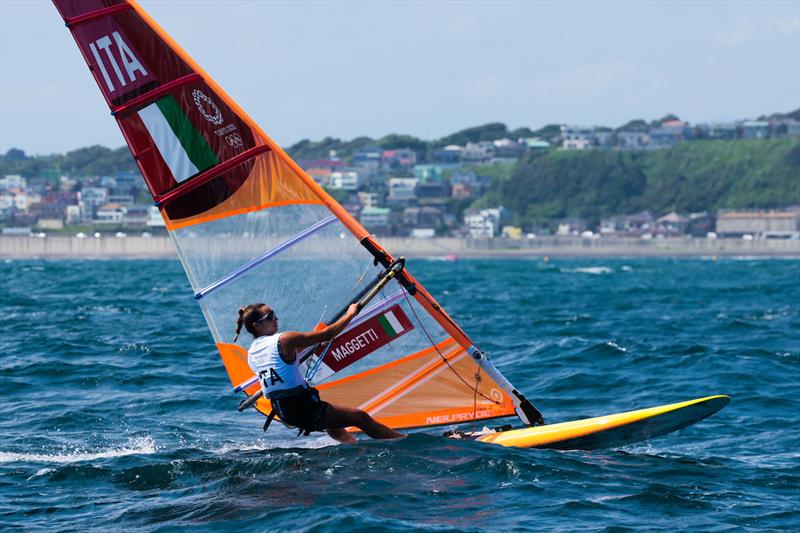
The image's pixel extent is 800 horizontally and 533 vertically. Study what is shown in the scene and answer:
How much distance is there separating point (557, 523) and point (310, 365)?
9.70ft

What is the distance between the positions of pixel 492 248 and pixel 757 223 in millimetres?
41725

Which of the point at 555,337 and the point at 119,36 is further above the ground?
the point at 119,36

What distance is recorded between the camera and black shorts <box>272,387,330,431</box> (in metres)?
9.05

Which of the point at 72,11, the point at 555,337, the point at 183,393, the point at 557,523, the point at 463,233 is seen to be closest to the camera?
the point at 557,523

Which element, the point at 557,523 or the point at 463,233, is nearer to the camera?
the point at 557,523

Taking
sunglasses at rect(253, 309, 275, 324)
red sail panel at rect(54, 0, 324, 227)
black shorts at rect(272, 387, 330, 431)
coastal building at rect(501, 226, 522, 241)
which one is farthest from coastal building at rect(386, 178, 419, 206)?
sunglasses at rect(253, 309, 275, 324)

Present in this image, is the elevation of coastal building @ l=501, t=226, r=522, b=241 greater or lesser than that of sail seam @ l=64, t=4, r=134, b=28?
lesser

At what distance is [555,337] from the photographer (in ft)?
69.7

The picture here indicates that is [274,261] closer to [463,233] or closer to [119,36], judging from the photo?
[119,36]

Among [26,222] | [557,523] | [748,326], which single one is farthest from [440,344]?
[26,222]

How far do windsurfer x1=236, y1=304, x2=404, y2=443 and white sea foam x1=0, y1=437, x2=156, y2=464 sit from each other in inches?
69.3

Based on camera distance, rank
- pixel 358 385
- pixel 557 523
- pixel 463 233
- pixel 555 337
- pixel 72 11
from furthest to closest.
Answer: pixel 463 233 → pixel 555 337 → pixel 358 385 → pixel 72 11 → pixel 557 523

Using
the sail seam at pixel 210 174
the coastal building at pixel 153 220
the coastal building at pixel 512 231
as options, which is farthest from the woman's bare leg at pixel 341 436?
the coastal building at pixel 512 231

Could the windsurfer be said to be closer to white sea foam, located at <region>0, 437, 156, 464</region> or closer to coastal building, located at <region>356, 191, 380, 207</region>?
white sea foam, located at <region>0, 437, 156, 464</region>
